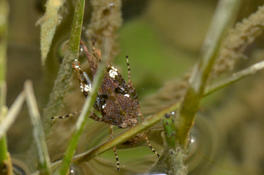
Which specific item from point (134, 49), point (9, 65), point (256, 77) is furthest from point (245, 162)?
point (9, 65)

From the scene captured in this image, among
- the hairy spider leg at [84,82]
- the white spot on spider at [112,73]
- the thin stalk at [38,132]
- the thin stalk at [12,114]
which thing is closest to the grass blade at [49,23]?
the hairy spider leg at [84,82]

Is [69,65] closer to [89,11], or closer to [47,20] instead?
[47,20]

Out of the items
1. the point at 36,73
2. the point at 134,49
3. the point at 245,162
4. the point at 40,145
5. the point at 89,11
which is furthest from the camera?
the point at 134,49

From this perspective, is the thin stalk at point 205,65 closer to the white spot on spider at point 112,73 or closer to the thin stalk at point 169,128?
the thin stalk at point 169,128

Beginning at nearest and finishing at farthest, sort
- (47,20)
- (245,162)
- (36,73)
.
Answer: (47,20) < (245,162) < (36,73)

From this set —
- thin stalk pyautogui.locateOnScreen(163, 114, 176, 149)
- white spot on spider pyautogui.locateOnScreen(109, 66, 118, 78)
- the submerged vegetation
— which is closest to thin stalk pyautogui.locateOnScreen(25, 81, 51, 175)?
the submerged vegetation

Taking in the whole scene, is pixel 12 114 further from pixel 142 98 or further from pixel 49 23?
pixel 142 98

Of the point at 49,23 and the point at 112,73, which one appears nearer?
the point at 49,23

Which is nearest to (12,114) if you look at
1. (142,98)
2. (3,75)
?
(3,75)

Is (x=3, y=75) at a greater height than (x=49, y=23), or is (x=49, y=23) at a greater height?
(x=49, y=23)
